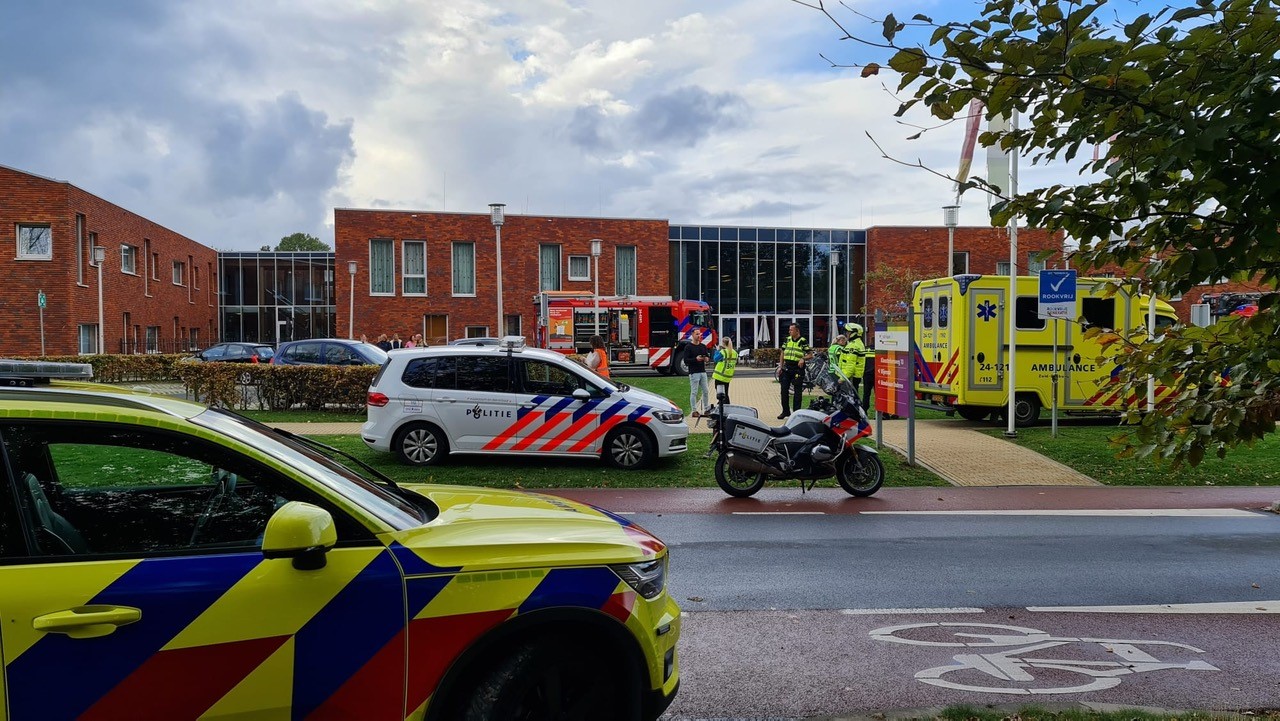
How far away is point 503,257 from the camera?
4178 centimetres

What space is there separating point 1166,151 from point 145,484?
3.83 metres

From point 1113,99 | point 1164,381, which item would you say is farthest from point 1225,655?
point 1113,99

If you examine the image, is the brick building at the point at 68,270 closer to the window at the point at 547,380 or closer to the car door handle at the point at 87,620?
the window at the point at 547,380

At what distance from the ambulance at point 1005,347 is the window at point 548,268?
90.6 ft

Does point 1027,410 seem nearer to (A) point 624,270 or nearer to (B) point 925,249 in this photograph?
(A) point 624,270

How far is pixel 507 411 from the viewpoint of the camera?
11.4 meters

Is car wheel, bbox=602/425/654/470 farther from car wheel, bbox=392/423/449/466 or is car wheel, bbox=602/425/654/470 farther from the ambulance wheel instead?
the ambulance wheel

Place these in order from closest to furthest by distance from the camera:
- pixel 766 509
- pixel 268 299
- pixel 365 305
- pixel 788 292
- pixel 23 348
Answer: pixel 766 509 → pixel 23 348 → pixel 365 305 → pixel 788 292 → pixel 268 299

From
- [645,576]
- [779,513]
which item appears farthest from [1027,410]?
[645,576]

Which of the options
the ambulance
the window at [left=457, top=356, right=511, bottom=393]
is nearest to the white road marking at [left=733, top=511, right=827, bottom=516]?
the window at [left=457, top=356, right=511, bottom=393]

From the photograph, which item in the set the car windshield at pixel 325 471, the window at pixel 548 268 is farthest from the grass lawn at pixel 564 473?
the window at pixel 548 268

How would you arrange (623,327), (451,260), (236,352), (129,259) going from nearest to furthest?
1. (236,352)
2. (623,327)
3. (129,259)
4. (451,260)

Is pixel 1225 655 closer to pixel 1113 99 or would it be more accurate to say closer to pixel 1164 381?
pixel 1164 381

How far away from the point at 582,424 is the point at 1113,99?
28.4 feet
